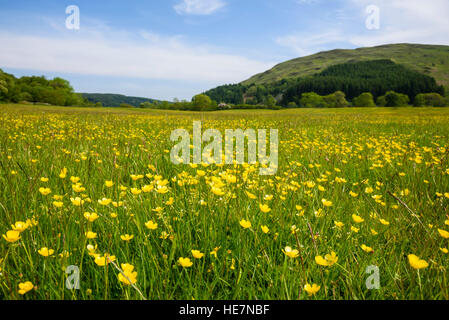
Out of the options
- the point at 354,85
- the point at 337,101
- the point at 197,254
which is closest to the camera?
the point at 197,254

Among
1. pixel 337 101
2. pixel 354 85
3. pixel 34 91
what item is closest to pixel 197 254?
pixel 34 91

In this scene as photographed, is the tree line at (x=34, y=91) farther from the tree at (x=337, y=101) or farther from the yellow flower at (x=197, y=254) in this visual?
the tree at (x=337, y=101)

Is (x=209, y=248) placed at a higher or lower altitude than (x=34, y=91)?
lower

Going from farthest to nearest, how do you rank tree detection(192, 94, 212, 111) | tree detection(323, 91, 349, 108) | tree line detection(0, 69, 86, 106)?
tree detection(323, 91, 349, 108) < tree detection(192, 94, 212, 111) < tree line detection(0, 69, 86, 106)

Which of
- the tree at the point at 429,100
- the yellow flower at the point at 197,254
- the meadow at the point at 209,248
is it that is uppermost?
the tree at the point at 429,100

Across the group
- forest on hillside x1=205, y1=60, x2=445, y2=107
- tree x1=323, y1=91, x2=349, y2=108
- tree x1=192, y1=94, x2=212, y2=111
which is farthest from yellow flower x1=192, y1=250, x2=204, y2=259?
forest on hillside x1=205, y1=60, x2=445, y2=107

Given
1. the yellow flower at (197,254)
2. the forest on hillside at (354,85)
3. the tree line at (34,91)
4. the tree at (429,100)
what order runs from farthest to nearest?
1. the forest on hillside at (354,85)
2. the tree at (429,100)
3. the tree line at (34,91)
4. the yellow flower at (197,254)

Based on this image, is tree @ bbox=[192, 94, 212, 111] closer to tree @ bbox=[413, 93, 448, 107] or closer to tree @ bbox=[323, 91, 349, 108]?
tree @ bbox=[323, 91, 349, 108]

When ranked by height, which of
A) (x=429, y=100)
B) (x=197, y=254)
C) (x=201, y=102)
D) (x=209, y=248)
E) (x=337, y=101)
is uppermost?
(x=337, y=101)

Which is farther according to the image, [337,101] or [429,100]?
[337,101]

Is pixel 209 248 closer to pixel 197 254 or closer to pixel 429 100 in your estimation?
pixel 197 254

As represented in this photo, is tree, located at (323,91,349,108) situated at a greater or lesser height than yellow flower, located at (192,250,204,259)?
greater

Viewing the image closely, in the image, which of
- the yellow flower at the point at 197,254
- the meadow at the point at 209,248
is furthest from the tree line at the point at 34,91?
the yellow flower at the point at 197,254
